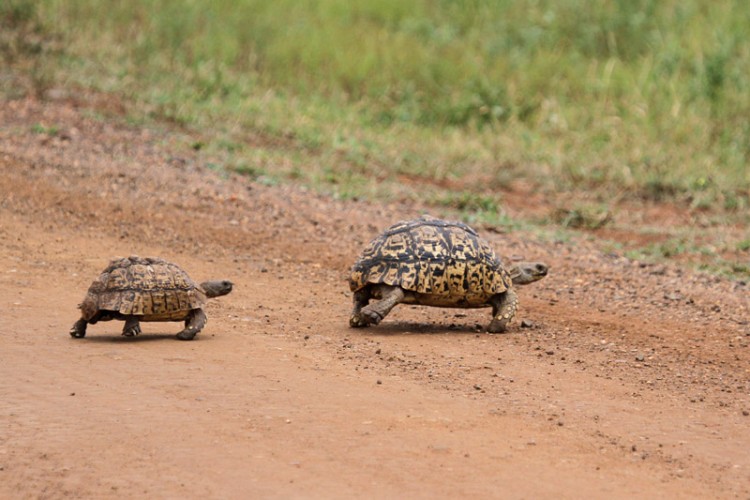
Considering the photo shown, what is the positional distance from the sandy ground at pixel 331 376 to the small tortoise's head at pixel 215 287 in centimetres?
22

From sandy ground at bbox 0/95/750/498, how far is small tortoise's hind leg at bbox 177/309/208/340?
75mm

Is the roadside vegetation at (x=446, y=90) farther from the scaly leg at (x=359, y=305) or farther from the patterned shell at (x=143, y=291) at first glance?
the patterned shell at (x=143, y=291)

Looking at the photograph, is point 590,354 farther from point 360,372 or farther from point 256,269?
point 256,269

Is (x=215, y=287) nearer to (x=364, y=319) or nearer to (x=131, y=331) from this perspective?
(x=131, y=331)

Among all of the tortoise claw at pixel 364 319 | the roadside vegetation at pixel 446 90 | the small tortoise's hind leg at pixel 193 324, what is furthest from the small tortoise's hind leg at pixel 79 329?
the roadside vegetation at pixel 446 90

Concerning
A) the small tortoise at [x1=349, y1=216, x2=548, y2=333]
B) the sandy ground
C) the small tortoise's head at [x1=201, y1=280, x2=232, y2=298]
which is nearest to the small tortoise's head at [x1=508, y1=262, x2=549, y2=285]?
the sandy ground

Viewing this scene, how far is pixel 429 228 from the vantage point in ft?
25.0

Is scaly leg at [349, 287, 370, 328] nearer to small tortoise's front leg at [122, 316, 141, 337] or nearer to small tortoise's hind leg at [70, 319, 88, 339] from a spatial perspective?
small tortoise's front leg at [122, 316, 141, 337]

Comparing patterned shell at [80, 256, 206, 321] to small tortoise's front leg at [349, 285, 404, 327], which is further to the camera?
small tortoise's front leg at [349, 285, 404, 327]

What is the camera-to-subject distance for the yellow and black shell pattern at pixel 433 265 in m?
7.41

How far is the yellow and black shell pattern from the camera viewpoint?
741cm

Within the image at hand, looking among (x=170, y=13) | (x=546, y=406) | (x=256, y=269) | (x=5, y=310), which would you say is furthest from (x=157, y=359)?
(x=170, y=13)

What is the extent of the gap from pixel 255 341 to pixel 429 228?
1325 millimetres

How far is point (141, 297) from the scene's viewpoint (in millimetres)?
6793
